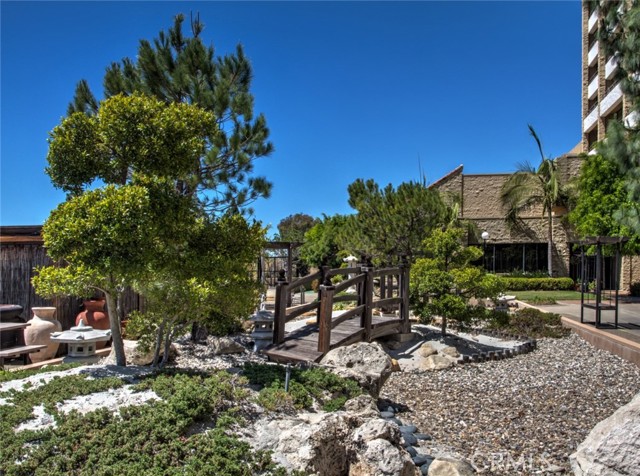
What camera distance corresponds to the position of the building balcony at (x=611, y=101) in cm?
2283

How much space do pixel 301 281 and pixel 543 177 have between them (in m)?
21.0

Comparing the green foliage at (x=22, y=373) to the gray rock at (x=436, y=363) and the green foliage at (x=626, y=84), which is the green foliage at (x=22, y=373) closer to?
the gray rock at (x=436, y=363)

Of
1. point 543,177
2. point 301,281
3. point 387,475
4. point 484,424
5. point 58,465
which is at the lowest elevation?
point 484,424

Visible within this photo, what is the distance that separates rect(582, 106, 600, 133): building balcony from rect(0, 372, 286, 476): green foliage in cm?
2671

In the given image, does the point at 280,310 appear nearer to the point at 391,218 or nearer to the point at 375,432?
the point at 375,432

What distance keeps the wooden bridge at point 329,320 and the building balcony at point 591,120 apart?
65.7 ft

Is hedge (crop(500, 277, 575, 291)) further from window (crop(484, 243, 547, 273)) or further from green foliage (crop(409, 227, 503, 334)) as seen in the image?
green foliage (crop(409, 227, 503, 334))

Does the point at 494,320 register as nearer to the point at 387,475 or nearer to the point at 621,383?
the point at 621,383

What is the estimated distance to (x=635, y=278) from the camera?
23.0 metres

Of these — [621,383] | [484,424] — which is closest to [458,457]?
Result: [484,424]

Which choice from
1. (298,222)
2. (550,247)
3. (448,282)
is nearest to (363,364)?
(448,282)

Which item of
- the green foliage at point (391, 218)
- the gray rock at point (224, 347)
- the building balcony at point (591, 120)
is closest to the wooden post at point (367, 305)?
the gray rock at point (224, 347)

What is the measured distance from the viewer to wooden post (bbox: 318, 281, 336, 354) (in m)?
7.99

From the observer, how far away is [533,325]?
12.9m
